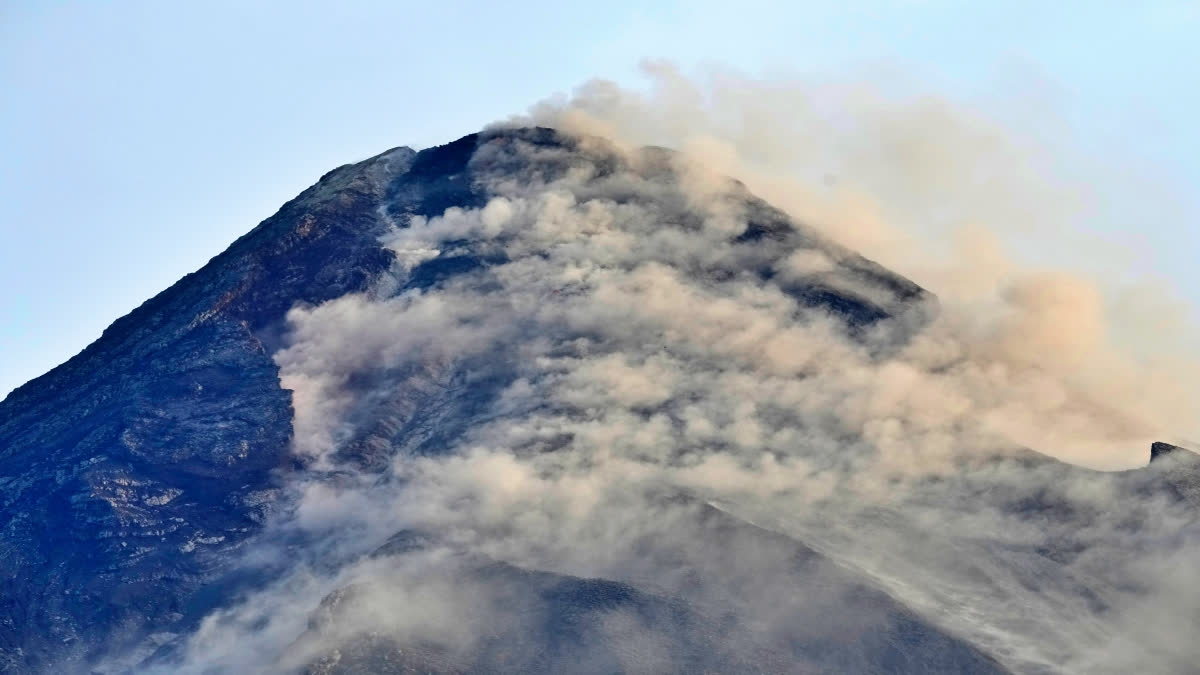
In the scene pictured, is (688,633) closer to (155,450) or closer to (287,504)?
(287,504)

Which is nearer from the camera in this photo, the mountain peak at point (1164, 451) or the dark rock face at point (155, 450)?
the mountain peak at point (1164, 451)

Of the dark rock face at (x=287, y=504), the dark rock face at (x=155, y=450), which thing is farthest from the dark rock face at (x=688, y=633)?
the dark rock face at (x=155, y=450)

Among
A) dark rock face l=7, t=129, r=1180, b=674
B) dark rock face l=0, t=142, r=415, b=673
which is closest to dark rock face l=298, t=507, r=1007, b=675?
dark rock face l=7, t=129, r=1180, b=674

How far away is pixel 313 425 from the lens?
162750 mm

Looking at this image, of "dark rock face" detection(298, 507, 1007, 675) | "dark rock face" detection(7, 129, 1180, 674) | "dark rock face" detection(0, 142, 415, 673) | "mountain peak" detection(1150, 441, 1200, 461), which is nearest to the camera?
"dark rock face" detection(298, 507, 1007, 675)

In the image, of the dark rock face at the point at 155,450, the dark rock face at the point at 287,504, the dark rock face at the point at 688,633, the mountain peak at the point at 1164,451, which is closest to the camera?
the dark rock face at the point at 688,633

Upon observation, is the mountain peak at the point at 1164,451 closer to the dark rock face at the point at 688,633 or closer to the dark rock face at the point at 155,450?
the dark rock face at the point at 688,633

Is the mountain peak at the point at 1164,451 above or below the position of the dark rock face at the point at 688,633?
below

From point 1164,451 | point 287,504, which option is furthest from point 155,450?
point 1164,451

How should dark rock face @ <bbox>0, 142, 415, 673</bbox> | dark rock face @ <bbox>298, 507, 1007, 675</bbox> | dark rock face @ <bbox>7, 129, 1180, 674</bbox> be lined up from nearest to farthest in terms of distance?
dark rock face @ <bbox>298, 507, 1007, 675</bbox> → dark rock face @ <bbox>7, 129, 1180, 674</bbox> → dark rock face @ <bbox>0, 142, 415, 673</bbox>

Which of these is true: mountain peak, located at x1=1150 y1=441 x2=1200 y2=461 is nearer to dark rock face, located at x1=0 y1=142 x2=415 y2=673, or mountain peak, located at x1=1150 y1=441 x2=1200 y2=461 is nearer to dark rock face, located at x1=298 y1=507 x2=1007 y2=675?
dark rock face, located at x1=298 y1=507 x2=1007 y2=675

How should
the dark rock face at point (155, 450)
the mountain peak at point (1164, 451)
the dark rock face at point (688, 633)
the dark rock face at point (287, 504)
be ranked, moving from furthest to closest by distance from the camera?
the dark rock face at point (155, 450) < the mountain peak at point (1164, 451) < the dark rock face at point (287, 504) < the dark rock face at point (688, 633)

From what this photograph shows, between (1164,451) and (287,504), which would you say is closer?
(1164,451)

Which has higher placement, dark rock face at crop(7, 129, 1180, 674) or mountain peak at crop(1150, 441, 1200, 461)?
dark rock face at crop(7, 129, 1180, 674)
